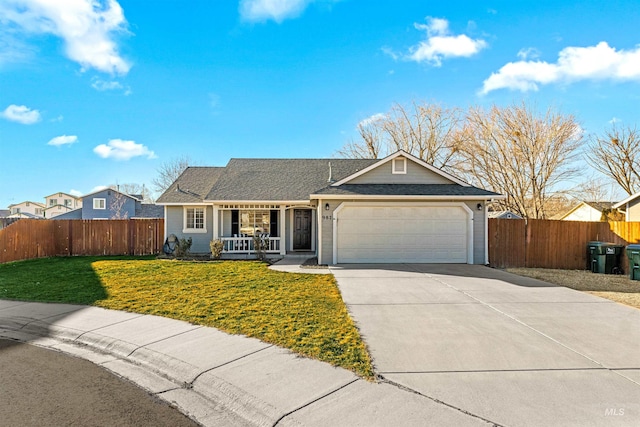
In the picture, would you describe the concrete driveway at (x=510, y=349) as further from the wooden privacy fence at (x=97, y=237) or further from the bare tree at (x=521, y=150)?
the bare tree at (x=521, y=150)

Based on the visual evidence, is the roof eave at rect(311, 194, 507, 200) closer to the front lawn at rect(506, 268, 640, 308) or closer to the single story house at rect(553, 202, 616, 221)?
the front lawn at rect(506, 268, 640, 308)

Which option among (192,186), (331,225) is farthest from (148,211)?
(331,225)

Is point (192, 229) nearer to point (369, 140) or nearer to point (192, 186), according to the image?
point (192, 186)

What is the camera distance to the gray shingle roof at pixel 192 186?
57.5 ft

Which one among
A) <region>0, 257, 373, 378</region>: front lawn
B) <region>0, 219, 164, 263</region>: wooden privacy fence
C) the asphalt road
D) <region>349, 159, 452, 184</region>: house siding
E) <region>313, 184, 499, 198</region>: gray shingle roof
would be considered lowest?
the asphalt road

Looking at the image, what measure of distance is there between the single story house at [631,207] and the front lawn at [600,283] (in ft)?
36.1

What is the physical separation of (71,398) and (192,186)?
52.2 feet

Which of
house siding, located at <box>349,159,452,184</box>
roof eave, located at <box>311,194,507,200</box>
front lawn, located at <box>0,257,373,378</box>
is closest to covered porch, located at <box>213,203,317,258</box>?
front lawn, located at <box>0,257,373,378</box>

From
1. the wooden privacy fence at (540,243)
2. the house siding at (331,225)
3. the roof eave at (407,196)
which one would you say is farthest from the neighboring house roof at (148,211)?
the wooden privacy fence at (540,243)

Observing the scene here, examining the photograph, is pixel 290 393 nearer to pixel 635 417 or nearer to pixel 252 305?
pixel 635 417

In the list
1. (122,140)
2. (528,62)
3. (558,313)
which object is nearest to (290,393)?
(558,313)

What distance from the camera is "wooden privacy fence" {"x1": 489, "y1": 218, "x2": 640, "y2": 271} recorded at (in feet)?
47.4

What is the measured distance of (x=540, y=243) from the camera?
47.9 feet

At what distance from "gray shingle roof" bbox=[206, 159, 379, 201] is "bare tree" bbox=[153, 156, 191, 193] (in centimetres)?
2323
